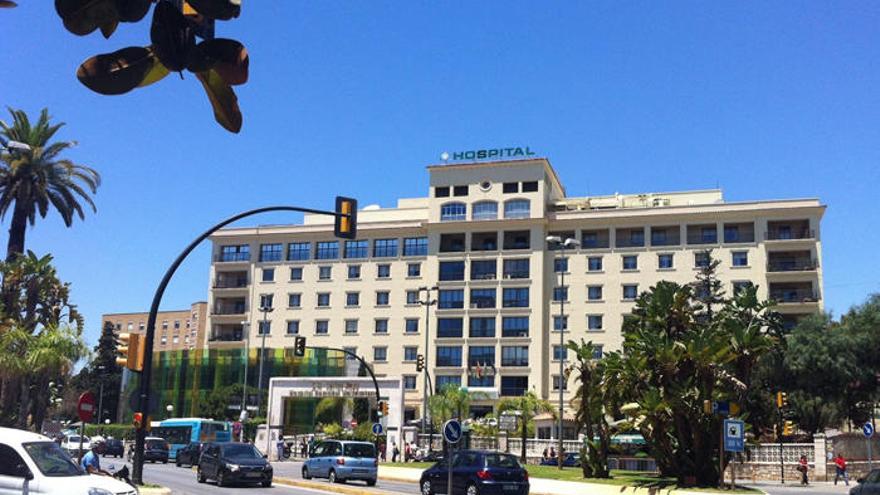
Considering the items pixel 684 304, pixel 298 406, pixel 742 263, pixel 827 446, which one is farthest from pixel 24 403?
pixel 742 263

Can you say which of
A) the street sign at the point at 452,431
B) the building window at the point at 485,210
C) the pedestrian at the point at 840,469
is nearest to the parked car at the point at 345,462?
the street sign at the point at 452,431

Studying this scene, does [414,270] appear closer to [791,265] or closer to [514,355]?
[514,355]

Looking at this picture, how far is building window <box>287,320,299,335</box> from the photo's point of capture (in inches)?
3506

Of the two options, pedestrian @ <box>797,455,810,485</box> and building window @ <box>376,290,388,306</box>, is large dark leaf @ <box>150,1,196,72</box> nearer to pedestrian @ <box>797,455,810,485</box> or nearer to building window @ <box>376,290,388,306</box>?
pedestrian @ <box>797,455,810,485</box>

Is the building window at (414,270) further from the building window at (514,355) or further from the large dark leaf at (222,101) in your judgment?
the large dark leaf at (222,101)

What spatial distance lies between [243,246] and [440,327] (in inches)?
991

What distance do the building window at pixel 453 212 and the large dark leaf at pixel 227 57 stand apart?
264ft

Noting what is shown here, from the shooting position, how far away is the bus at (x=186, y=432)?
59094mm

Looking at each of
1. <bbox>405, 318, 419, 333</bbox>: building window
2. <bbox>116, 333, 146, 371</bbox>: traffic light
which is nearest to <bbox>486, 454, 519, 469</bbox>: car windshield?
<bbox>116, 333, 146, 371</bbox>: traffic light

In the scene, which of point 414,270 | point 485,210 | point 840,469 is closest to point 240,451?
point 840,469

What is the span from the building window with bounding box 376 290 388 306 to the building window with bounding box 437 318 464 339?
7.16 metres

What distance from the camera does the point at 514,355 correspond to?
7888 cm

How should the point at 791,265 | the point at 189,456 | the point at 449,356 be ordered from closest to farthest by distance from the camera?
the point at 189,456, the point at 791,265, the point at 449,356

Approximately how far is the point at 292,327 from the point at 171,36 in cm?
8829
